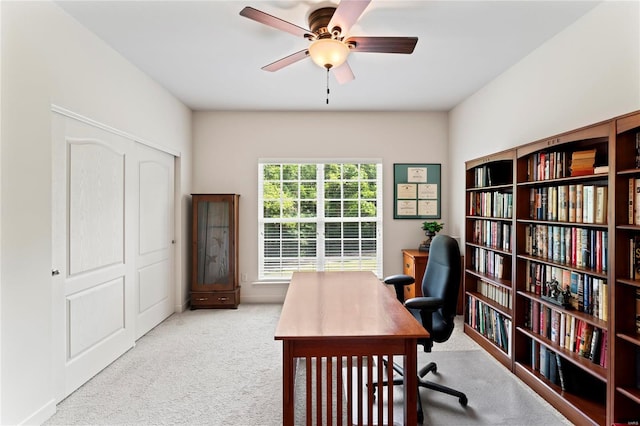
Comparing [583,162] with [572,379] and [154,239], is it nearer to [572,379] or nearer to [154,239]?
[572,379]

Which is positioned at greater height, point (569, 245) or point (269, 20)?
point (269, 20)

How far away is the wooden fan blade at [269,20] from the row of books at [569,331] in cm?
251

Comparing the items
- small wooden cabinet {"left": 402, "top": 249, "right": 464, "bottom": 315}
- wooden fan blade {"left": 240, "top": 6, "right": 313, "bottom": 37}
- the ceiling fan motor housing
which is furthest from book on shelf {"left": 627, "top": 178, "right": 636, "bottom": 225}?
small wooden cabinet {"left": 402, "top": 249, "right": 464, "bottom": 315}

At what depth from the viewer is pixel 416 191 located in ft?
15.6

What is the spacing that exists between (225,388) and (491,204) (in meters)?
2.79

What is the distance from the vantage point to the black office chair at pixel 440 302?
7.04 feet

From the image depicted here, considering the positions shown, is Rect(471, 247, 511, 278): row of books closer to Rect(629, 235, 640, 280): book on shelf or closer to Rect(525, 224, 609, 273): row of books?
Rect(525, 224, 609, 273): row of books

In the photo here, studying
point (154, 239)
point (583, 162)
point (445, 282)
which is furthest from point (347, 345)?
point (154, 239)

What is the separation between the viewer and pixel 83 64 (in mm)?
2562

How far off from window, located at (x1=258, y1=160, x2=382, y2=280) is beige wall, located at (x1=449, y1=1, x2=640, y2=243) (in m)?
1.60

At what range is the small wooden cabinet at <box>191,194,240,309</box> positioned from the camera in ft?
14.4

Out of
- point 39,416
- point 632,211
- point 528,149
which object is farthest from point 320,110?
point 39,416

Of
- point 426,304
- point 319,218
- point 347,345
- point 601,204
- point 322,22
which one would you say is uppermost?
point 322,22

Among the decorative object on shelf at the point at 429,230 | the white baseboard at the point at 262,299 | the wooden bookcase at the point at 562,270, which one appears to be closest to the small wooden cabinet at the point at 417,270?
the decorative object on shelf at the point at 429,230
